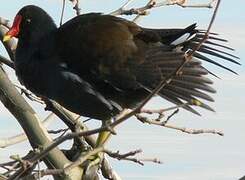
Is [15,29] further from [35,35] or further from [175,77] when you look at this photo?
[175,77]

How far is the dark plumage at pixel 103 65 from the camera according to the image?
3605mm

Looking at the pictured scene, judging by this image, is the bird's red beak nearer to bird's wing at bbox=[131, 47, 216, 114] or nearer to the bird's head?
the bird's head

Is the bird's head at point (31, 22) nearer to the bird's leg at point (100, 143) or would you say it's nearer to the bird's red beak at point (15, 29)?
the bird's red beak at point (15, 29)

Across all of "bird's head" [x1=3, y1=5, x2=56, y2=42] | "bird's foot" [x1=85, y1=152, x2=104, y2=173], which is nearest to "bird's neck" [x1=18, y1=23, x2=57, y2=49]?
"bird's head" [x1=3, y1=5, x2=56, y2=42]

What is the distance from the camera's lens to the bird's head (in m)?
3.91

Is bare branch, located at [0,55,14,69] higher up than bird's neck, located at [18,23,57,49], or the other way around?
bird's neck, located at [18,23,57,49]

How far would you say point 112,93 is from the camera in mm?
3703

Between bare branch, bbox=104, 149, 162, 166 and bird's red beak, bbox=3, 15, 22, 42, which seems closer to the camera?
bare branch, bbox=104, 149, 162, 166

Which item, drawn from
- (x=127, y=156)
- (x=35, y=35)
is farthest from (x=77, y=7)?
(x=127, y=156)

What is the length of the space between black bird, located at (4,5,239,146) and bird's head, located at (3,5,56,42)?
0.08 metres

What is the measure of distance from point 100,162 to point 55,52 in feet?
1.92

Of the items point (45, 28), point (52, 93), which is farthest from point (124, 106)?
point (45, 28)

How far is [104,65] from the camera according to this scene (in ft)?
12.1

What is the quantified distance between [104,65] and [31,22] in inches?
21.5
